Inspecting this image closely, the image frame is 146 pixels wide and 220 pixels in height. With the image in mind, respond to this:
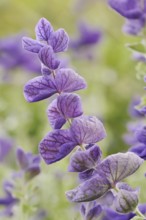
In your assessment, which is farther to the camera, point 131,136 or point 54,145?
point 131,136

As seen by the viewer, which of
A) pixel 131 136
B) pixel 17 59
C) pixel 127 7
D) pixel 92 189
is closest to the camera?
pixel 92 189

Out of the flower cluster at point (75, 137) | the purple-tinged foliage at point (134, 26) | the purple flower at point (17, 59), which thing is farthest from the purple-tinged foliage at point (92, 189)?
the purple flower at point (17, 59)

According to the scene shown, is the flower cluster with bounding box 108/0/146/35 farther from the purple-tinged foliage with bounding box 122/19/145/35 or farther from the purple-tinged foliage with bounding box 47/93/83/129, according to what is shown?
the purple-tinged foliage with bounding box 47/93/83/129

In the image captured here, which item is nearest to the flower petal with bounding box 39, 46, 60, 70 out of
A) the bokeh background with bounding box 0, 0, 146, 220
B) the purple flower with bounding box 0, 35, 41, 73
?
the bokeh background with bounding box 0, 0, 146, 220

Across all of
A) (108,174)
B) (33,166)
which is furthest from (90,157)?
(33,166)

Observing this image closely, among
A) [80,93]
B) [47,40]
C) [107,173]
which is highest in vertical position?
[47,40]

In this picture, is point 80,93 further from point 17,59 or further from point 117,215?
point 117,215

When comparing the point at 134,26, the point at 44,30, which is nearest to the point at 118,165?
the point at 44,30
